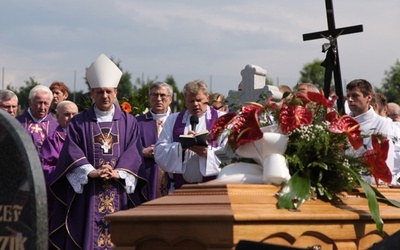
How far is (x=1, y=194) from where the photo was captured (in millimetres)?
5730

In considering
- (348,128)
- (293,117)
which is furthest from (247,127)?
(348,128)

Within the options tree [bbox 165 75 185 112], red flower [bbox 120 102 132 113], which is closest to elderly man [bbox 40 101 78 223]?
red flower [bbox 120 102 132 113]

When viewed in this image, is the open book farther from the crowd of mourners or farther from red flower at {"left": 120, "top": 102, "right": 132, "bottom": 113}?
red flower at {"left": 120, "top": 102, "right": 132, "bottom": 113}

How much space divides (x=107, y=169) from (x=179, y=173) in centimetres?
80

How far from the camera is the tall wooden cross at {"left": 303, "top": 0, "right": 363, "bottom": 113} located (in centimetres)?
1052

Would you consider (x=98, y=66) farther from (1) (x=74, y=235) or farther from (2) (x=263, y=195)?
(2) (x=263, y=195)

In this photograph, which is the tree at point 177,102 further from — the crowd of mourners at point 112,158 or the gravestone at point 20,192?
the gravestone at point 20,192

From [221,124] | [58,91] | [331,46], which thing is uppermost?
[331,46]

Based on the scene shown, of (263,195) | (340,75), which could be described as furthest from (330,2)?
(263,195)

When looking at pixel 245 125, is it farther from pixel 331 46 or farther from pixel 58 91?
pixel 58 91

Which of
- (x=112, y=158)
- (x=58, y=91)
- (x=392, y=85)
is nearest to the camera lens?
(x=112, y=158)

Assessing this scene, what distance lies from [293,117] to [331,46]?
157 inches

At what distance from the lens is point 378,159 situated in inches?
282

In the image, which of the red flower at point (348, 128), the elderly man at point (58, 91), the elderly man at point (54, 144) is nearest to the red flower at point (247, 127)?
the red flower at point (348, 128)
